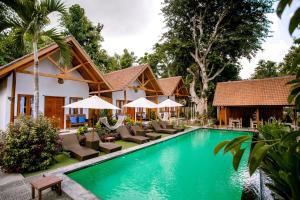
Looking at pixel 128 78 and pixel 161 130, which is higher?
pixel 128 78

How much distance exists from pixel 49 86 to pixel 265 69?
165 ft

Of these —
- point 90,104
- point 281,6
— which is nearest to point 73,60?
point 90,104

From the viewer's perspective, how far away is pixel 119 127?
43.0ft

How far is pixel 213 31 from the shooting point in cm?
2678

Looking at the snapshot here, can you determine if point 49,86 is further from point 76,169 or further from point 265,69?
point 265,69

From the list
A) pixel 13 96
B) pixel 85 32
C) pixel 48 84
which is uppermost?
pixel 85 32

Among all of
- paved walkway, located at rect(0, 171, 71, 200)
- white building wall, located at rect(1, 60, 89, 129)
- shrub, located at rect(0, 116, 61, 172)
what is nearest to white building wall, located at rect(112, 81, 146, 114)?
white building wall, located at rect(1, 60, 89, 129)

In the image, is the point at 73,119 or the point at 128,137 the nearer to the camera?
the point at 128,137

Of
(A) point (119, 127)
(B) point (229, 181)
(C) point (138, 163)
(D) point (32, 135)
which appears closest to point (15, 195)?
(D) point (32, 135)

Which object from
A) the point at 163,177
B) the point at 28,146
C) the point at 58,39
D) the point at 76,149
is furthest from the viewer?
the point at 58,39

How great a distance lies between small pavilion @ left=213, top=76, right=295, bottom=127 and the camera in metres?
18.6

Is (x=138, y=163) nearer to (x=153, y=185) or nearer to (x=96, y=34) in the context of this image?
(x=153, y=185)

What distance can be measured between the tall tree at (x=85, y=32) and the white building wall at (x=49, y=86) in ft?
56.4

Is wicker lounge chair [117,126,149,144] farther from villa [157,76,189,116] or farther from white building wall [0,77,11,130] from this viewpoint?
villa [157,76,189,116]
